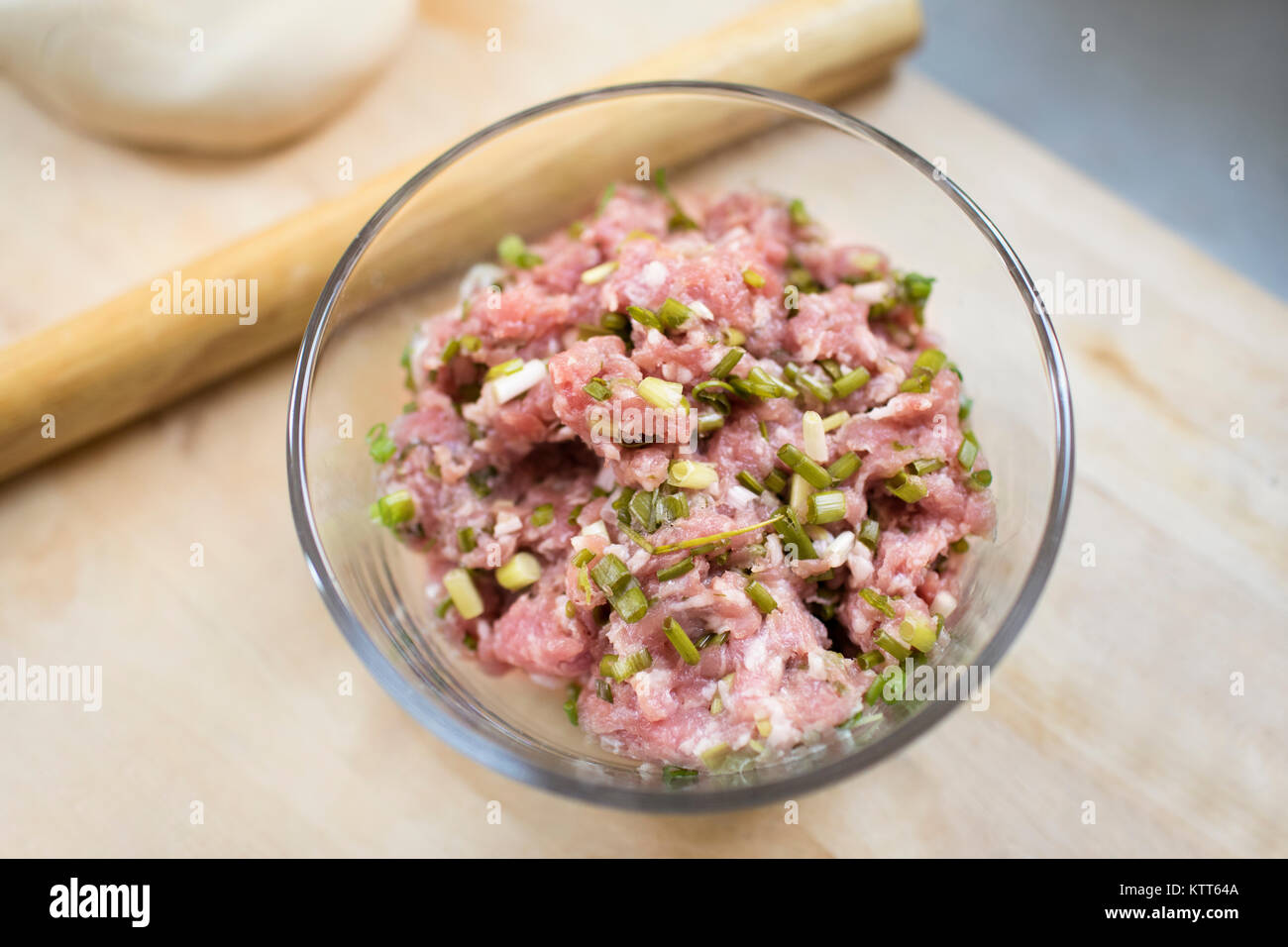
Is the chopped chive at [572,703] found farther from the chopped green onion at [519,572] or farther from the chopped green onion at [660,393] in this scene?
the chopped green onion at [660,393]

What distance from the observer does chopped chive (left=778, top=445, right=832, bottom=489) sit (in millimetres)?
1887

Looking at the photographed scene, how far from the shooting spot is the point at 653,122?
2.60 m

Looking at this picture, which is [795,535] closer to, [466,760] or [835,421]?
[835,421]

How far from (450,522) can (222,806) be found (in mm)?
1098

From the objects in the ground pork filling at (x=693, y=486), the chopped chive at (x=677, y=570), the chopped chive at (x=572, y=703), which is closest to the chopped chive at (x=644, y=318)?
A: the ground pork filling at (x=693, y=486)

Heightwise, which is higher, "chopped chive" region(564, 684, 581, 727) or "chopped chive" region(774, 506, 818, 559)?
"chopped chive" region(774, 506, 818, 559)

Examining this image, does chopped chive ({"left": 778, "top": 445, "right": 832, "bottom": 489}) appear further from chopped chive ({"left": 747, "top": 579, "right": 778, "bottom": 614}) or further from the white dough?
the white dough

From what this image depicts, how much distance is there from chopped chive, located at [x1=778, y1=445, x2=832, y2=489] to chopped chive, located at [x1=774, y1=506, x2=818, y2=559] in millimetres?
84

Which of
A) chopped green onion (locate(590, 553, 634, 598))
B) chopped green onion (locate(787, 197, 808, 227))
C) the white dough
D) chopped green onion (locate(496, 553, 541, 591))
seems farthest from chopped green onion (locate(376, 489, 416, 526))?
the white dough

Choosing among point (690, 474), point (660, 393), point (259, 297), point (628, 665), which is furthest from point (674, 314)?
point (259, 297)

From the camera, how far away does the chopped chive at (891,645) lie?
1876 mm

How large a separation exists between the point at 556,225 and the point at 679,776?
61.3 inches

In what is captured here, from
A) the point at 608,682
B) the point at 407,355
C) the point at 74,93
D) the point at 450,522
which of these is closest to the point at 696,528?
the point at 608,682
